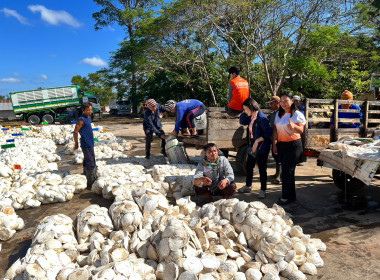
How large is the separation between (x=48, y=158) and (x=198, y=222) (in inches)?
248

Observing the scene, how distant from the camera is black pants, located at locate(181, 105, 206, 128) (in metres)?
6.18

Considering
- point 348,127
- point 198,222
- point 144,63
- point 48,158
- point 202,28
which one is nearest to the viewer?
point 198,222

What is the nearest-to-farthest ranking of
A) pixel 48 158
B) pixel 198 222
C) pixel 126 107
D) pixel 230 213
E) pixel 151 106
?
1. pixel 198 222
2. pixel 230 213
3. pixel 151 106
4. pixel 48 158
5. pixel 126 107

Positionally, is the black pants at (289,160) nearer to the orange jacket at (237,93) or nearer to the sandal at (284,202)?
the sandal at (284,202)

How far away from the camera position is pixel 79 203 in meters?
4.54

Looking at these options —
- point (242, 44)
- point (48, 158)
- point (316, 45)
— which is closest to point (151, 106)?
point (48, 158)

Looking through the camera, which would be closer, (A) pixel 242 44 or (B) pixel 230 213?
(B) pixel 230 213

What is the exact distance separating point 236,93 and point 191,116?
44.7 inches

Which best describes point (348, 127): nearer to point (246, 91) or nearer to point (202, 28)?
point (246, 91)

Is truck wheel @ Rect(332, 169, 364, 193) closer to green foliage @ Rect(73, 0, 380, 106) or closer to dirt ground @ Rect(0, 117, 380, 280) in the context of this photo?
Answer: dirt ground @ Rect(0, 117, 380, 280)

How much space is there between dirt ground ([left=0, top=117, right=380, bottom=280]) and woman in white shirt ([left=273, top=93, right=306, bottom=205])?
1.60ft

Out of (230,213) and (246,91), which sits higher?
(246,91)

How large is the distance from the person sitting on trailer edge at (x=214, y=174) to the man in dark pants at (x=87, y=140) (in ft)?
7.34

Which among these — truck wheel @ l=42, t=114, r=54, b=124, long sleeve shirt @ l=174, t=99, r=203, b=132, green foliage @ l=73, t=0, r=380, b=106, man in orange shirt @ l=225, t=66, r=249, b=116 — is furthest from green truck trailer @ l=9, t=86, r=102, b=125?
man in orange shirt @ l=225, t=66, r=249, b=116
